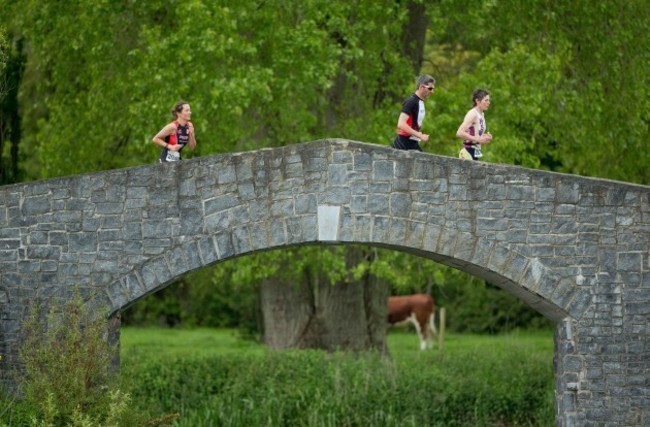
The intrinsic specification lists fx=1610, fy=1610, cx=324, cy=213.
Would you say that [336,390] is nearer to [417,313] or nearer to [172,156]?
[172,156]

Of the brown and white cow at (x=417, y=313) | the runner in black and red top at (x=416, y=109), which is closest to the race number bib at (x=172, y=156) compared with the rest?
the runner in black and red top at (x=416, y=109)

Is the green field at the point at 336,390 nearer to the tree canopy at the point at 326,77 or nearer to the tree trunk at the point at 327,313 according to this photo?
the tree canopy at the point at 326,77

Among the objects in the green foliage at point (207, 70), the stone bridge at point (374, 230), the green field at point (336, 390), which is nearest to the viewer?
the stone bridge at point (374, 230)

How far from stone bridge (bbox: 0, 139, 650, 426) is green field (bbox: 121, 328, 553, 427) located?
9.24 ft

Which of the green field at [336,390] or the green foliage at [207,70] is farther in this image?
the green foliage at [207,70]

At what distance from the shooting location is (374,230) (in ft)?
53.9

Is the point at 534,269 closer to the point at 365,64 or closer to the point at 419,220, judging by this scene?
the point at 419,220

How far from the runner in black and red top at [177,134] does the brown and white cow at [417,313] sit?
14.7 meters

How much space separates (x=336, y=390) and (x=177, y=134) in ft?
17.1

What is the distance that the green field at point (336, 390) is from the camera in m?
20.0

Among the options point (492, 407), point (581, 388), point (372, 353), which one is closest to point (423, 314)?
point (372, 353)

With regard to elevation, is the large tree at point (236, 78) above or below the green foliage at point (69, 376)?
above

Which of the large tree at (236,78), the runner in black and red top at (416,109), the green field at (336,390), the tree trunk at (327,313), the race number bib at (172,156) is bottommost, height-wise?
the green field at (336,390)

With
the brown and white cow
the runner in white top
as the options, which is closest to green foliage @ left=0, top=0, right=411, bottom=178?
the runner in white top
